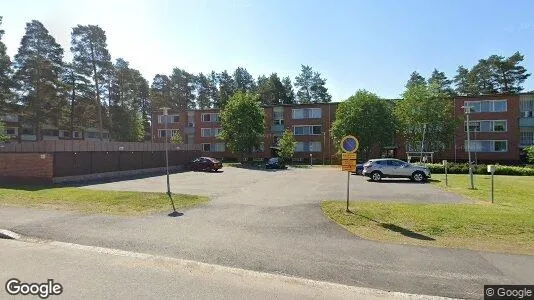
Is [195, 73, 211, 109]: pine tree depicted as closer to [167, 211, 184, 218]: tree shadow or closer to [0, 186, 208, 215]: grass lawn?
[0, 186, 208, 215]: grass lawn

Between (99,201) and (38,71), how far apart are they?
136 ft

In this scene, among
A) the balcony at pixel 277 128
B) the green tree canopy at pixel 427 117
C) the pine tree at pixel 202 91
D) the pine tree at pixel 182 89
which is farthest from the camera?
the pine tree at pixel 202 91

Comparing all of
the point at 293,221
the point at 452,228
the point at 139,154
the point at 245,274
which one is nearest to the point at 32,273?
the point at 245,274

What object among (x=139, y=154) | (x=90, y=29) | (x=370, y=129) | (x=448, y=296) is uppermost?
(x=90, y=29)

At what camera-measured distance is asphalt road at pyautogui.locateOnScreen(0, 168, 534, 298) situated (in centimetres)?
709

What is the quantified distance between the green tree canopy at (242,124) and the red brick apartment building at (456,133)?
894 cm

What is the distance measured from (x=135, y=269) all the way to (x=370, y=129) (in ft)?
151

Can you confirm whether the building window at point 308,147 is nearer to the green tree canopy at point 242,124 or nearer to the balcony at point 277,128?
the balcony at point 277,128

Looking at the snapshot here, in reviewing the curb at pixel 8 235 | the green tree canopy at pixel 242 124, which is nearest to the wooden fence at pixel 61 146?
the curb at pixel 8 235

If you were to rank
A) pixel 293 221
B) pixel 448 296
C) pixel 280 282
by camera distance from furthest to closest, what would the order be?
pixel 293 221 → pixel 280 282 → pixel 448 296

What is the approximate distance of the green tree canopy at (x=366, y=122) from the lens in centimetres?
5000

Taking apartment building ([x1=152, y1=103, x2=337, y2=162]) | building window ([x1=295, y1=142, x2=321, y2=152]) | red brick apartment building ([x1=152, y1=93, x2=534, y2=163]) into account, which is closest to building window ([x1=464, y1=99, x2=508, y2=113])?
red brick apartment building ([x1=152, y1=93, x2=534, y2=163])

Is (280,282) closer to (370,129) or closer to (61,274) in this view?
(61,274)

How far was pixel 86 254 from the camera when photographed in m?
8.68
